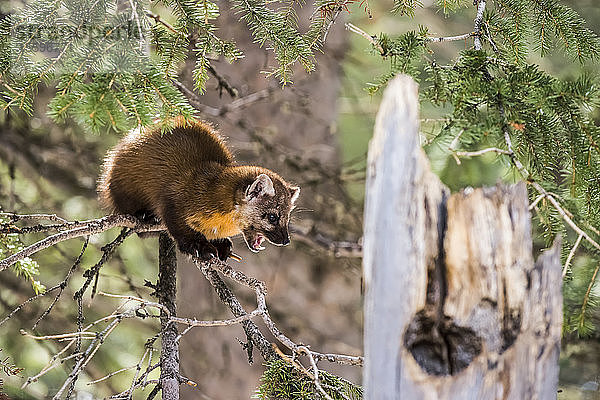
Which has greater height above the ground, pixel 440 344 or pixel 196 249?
pixel 196 249

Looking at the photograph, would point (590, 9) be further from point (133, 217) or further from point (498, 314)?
point (498, 314)

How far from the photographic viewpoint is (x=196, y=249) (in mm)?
Result: 2238

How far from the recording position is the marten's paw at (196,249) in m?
2.23

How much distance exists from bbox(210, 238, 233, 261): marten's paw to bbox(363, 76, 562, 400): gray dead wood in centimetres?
124

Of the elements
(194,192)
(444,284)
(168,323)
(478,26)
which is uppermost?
(478,26)

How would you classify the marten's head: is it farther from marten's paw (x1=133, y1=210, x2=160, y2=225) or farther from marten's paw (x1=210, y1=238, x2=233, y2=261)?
marten's paw (x1=133, y1=210, x2=160, y2=225)

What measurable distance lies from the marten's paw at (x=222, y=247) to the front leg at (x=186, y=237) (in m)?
0.11

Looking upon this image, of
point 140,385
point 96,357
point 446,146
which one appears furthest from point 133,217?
point 96,357

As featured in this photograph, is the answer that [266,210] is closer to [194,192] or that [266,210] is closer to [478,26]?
[194,192]

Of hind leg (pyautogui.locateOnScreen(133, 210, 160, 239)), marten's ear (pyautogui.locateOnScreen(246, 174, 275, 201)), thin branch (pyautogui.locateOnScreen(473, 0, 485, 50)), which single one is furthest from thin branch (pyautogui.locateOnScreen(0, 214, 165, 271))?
thin branch (pyautogui.locateOnScreen(473, 0, 485, 50))

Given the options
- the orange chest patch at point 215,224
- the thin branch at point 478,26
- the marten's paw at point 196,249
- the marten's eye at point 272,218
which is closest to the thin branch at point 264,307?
the marten's paw at point 196,249

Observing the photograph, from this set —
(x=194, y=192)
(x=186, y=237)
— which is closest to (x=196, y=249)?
(x=186, y=237)

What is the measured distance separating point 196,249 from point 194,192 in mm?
206

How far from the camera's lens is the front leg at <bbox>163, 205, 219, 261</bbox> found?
2.23 metres
